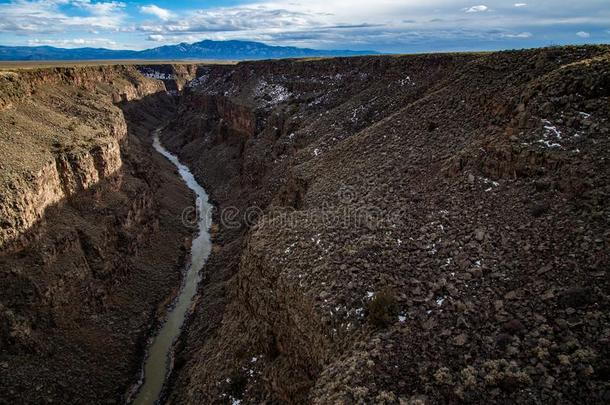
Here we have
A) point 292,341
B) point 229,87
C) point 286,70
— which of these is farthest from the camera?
point 229,87

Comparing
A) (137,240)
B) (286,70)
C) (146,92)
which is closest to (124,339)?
(137,240)

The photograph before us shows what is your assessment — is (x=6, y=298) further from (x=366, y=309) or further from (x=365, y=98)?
(x=365, y=98)

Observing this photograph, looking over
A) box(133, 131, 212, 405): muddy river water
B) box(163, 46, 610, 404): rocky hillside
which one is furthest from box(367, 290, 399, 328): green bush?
box(133, 131, 212, 405): muddy river water

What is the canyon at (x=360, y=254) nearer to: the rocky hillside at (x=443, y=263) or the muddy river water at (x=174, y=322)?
the rocky hillside at (x=443, y=263)

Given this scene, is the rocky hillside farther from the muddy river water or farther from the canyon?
the muddy river water

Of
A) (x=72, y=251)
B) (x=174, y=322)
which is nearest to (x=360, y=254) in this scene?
(x=174, y=322)

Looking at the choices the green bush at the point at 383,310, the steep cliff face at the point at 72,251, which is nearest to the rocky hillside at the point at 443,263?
the green bush at the point at 383,310
